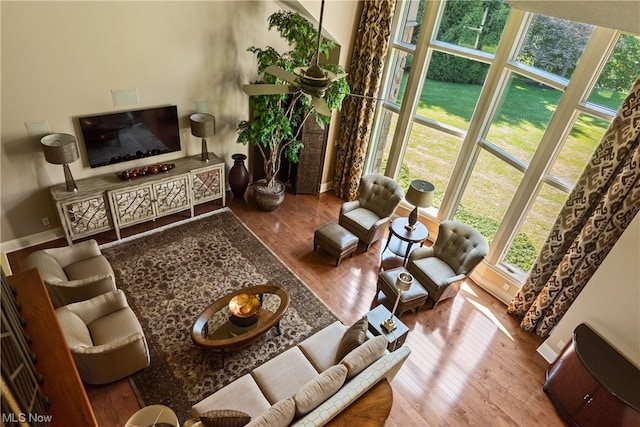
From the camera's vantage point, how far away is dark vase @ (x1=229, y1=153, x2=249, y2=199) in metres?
6.77

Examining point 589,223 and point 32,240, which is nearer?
point 589,223

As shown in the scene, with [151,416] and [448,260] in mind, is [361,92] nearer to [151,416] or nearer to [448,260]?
[448,260]

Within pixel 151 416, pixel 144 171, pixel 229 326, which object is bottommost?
pixel 229 326

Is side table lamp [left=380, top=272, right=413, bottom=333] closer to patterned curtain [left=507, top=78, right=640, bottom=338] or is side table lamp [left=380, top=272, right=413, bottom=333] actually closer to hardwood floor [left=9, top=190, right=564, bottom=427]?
hardwood floor [left=9, top=190, right=564, bottom=427]

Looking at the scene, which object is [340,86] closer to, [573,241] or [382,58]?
[382,58]

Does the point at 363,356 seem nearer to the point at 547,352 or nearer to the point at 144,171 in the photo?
the point at 547,352

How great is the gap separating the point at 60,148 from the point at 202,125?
188 cm

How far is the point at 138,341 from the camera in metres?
3.79

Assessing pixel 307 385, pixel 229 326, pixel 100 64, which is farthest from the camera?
pixel 100 64

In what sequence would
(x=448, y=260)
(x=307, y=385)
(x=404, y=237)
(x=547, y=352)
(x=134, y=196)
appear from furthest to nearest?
(x=404, y=237), (x=134, y=196), (x=448, y=260), (x=547, y=352), (x=307, y=385)

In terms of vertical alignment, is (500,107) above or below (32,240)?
above

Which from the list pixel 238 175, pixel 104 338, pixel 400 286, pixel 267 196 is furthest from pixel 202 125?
pixel 400 286

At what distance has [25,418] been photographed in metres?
1.39

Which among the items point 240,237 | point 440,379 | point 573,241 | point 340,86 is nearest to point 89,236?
point 240,237
